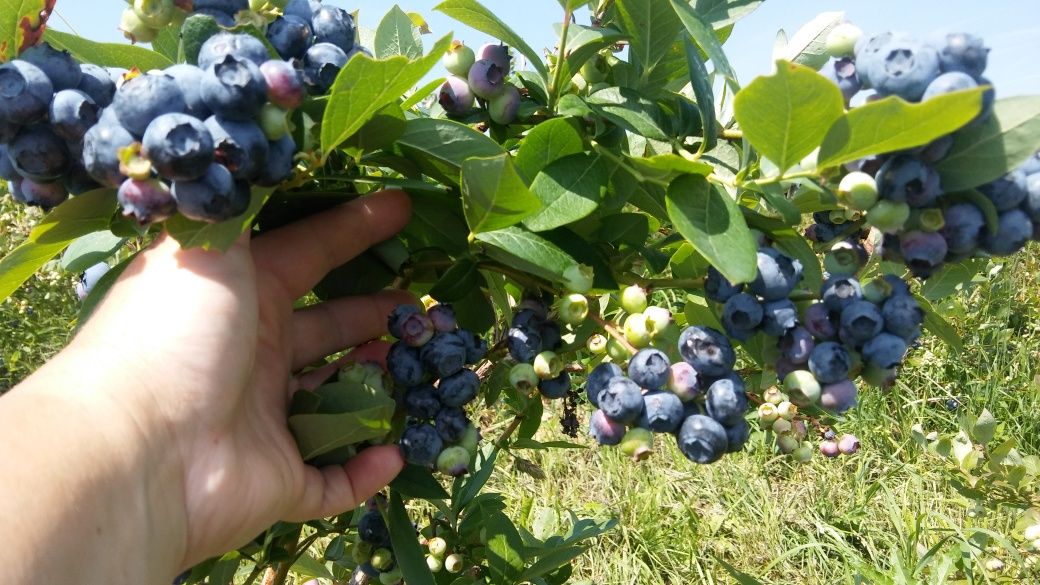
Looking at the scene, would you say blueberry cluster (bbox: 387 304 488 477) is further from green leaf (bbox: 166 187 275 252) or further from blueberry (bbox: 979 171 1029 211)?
blueberry (bbox: 979 171 1029 211)

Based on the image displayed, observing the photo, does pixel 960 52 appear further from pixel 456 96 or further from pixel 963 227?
pixel 456 96

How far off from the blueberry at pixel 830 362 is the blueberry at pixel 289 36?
661 millimetres

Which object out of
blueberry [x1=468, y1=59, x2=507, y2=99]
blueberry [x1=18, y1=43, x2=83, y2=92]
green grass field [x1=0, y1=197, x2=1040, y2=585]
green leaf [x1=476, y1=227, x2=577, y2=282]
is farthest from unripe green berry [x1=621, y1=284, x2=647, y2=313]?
green grass field [x1=0, y1=197, x2=1040, y2=585]

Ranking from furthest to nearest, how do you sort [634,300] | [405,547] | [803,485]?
1. [803,485]
2. [405,547]
3. [634,300]

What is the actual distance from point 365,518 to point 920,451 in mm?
3327

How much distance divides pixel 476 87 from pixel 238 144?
39 cm

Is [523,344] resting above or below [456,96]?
below

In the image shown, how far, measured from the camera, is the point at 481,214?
2.99 feet

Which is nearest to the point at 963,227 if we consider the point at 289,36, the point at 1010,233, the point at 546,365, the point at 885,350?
the point at 1010,233

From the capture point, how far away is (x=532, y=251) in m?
0.92

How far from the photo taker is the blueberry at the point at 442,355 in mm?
1015

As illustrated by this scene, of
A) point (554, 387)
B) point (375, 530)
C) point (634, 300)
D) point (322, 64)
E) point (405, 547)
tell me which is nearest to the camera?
point (322, 64)

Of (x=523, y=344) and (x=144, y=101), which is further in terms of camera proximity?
(x=523, y=344)

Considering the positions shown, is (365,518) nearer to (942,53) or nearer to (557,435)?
(942,53)
